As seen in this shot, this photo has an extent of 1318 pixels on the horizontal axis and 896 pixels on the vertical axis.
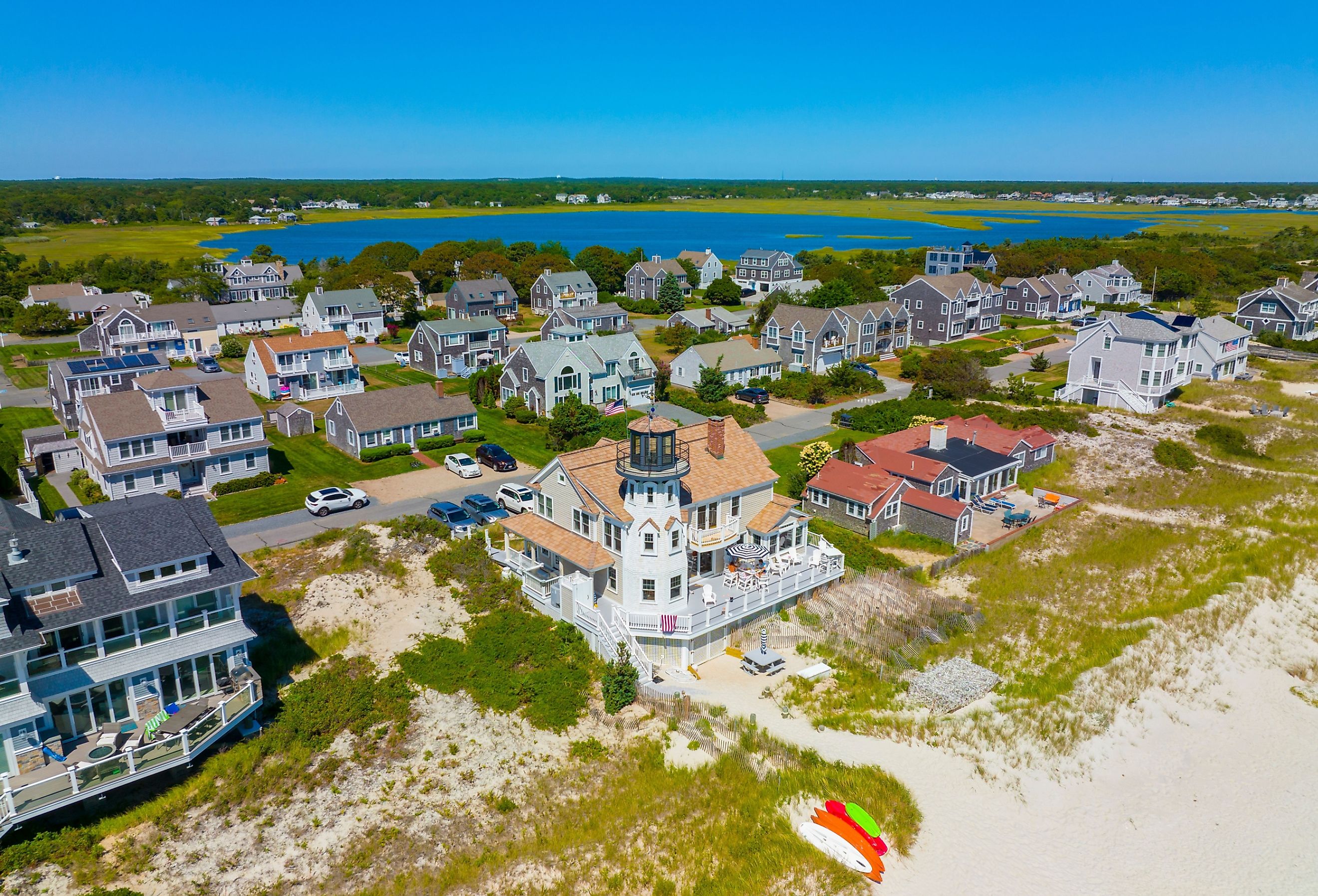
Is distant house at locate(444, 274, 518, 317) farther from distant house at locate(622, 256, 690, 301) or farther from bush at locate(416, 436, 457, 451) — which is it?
bush at locate(416, 436, 457, 451)

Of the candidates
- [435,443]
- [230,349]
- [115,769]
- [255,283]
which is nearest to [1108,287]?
[435,443]

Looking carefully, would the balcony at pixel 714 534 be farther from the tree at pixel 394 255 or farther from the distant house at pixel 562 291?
the tree at pixel 394 255

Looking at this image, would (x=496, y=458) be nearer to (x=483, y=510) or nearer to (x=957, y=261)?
(x=483, y=510)

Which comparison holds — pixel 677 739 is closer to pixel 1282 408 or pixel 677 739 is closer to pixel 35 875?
pixel 35 875

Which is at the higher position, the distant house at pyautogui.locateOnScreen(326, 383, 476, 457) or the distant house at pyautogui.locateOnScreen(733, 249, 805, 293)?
the distant house at pyautogui.locateOnScreen(733, 249, 805, 293)

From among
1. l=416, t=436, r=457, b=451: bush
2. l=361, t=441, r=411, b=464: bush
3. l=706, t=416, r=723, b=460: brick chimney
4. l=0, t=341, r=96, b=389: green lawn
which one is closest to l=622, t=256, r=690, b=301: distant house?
l=416, t=436, r=457, b=451: bush

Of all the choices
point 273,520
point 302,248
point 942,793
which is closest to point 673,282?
point 273,520

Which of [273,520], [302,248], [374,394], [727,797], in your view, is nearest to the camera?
[727,797]
